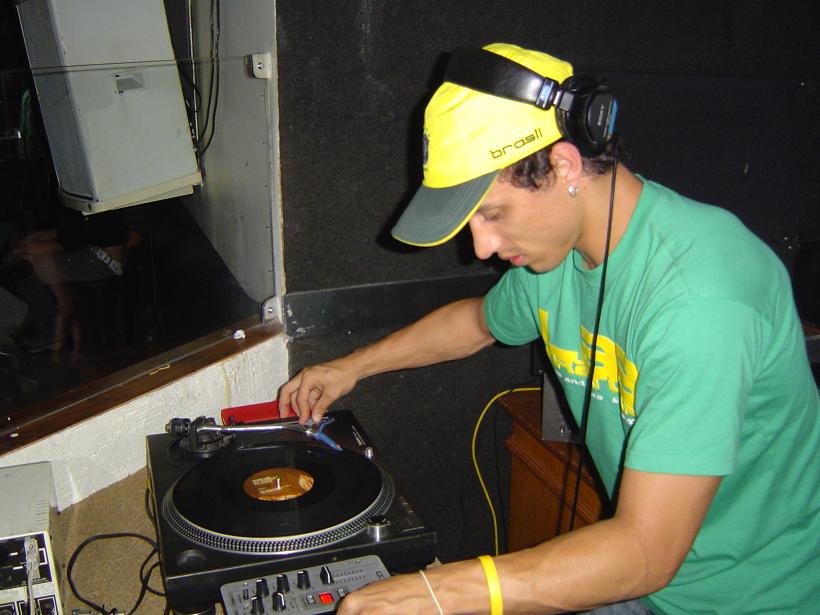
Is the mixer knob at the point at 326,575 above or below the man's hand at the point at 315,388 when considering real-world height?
above

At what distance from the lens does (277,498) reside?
3.54 ft

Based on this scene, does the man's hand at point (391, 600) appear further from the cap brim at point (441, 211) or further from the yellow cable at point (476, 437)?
the yellow cable at point (476, 437)

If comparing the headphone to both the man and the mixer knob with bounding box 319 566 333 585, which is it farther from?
the mixer knob with bounding box 319 566 333 585

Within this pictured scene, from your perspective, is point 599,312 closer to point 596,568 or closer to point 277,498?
point 596,568

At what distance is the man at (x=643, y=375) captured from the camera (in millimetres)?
816

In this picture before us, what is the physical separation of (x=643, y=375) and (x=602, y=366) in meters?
0.21

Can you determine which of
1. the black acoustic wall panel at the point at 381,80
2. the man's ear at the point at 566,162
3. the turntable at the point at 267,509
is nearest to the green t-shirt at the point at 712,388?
the man's ear at the point at 566,162

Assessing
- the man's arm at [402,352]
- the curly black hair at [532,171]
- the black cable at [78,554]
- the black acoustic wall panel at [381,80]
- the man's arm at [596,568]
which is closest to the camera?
the man's arm at [596,568]

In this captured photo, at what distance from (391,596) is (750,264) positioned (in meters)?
0.58

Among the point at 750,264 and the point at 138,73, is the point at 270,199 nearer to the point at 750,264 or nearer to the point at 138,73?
the point at 138,73

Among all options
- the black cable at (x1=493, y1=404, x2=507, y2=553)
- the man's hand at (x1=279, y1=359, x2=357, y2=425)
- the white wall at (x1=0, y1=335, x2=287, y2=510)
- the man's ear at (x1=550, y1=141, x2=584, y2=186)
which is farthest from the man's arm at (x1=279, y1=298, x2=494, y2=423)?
the black cable at (x1=493, y1=404, x2=507, y2=553)

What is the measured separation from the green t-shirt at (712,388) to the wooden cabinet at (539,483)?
528 mm

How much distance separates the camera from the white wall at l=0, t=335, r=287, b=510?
A: 1284mm

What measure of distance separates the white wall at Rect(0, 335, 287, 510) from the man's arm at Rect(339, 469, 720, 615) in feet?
2.32
